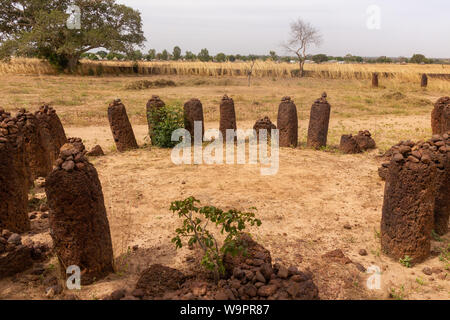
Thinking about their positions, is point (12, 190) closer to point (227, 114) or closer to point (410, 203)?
point (410, 203)

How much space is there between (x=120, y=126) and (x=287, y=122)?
409 cm

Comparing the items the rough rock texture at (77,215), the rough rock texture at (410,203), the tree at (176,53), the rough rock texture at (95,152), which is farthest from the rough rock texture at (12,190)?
the tree at (176,53)

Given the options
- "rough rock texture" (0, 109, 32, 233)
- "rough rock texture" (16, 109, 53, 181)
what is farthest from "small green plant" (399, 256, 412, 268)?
"rough rock texture" (16, 109, 53, 181)

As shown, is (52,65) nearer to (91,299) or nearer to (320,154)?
(320,154)

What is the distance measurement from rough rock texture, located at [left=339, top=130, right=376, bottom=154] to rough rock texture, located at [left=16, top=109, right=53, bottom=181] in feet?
21.8

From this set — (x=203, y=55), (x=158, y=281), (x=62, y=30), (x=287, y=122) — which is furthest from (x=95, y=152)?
(x=203, y=55)

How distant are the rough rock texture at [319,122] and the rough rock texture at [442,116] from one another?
2.59 metres

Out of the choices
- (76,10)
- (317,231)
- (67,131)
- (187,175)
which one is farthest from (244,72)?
(317,231)

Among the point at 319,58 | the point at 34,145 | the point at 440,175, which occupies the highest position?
the point at 319,58

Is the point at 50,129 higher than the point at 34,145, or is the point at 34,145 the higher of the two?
the point at 50,129

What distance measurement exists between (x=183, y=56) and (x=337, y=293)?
179 ft

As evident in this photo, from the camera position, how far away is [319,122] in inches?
368

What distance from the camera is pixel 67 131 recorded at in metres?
11.5

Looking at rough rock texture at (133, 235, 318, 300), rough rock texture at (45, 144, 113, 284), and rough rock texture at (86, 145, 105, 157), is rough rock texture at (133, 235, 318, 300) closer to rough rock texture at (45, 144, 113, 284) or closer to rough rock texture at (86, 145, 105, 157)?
rough rock texture at (45, 144, 113, 284)
